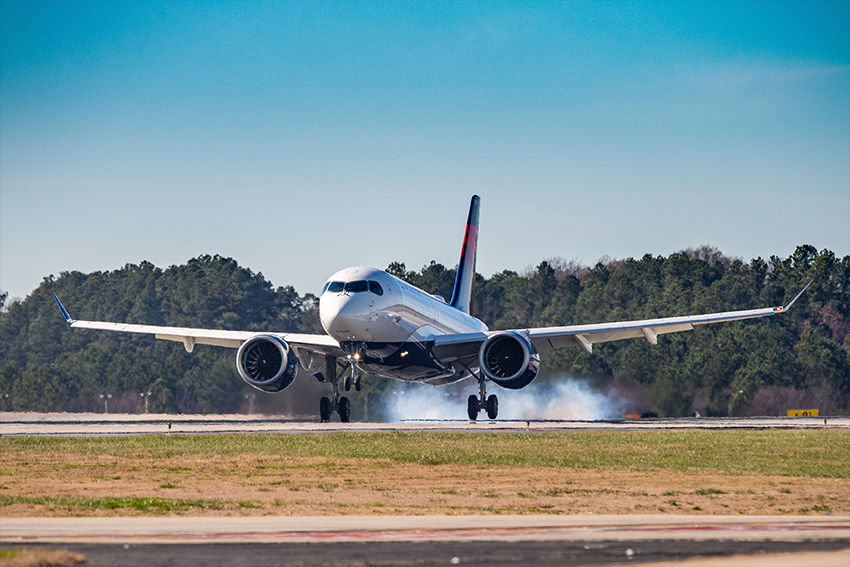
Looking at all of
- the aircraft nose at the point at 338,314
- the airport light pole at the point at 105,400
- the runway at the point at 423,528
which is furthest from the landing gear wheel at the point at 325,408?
the airport light pole at the point at 105,400

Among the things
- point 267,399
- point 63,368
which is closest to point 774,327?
point 267,399

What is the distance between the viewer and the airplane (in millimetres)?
51500

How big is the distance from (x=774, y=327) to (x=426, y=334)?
2135 inches

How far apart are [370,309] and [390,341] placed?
2396 millimetres

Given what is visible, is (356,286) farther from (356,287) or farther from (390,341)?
(390,341)

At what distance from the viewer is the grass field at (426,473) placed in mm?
22312

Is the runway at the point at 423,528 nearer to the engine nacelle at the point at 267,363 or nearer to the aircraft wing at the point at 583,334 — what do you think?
the engine nacelle at the point at 267,363

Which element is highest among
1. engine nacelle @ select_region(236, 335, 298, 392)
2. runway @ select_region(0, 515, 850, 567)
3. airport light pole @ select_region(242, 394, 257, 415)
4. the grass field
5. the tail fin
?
the tail fin

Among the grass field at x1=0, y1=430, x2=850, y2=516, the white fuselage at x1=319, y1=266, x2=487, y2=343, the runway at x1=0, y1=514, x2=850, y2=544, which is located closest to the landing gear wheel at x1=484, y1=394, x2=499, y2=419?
the white fuselage at x1=319, y1=266, x2=487, y2=343

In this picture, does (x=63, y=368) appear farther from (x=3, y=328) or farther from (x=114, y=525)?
(x=114, y=525)

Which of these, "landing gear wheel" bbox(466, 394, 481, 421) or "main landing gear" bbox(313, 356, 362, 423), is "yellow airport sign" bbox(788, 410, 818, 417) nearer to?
"landing gear wheel" bbox(466, 394, 481, 421)

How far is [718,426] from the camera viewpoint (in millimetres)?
51594

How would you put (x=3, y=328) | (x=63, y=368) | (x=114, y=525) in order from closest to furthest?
(x=114, y=525)
(x=63, y=368)
(x=3, y=328)

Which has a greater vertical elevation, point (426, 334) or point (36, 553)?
point (426, 334)
